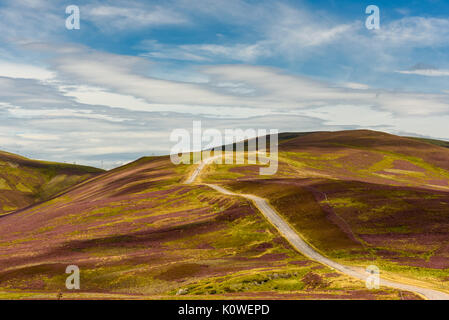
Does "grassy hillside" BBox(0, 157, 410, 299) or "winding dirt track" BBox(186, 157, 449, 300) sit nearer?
"winding dirt track" BBox(186, 157, 449, 300)

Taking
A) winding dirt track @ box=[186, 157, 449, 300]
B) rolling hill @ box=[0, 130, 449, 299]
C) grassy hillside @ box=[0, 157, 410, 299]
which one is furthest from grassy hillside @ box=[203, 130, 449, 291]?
grassy hillside @ box=[0, 157, 410, 299]

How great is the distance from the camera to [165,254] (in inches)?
3187

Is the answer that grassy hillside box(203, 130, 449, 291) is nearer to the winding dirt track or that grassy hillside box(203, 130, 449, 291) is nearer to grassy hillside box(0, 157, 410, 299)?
the winding dirt track

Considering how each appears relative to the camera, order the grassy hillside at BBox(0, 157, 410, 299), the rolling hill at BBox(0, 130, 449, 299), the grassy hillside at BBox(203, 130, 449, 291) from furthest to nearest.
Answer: the grassy hillside at BBox(203, 130, 449, 291) → the rolling hill at BBox(0, 130, 449, 299) → the grassy hillside at BBox(0, 157, 410, 299)

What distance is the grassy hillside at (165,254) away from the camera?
5491cm

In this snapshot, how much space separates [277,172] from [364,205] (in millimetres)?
81762

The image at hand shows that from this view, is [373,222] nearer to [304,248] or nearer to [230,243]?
[304,248]

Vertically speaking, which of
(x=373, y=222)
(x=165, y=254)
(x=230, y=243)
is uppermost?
(x=373, y=222)

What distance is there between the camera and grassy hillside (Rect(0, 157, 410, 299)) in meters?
54.9

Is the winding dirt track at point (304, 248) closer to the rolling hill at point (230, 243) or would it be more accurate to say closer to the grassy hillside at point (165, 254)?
the rolling hill at point (230, 243)

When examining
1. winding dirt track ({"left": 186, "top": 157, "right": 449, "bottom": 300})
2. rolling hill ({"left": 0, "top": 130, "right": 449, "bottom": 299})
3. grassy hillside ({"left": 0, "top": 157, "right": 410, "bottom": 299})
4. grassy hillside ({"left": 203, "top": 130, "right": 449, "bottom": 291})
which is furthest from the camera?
grassy hillside ({"left": 203, "top": 130, "right": 449, "bottom": 291})

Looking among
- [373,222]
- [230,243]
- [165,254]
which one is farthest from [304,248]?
[165,254]
